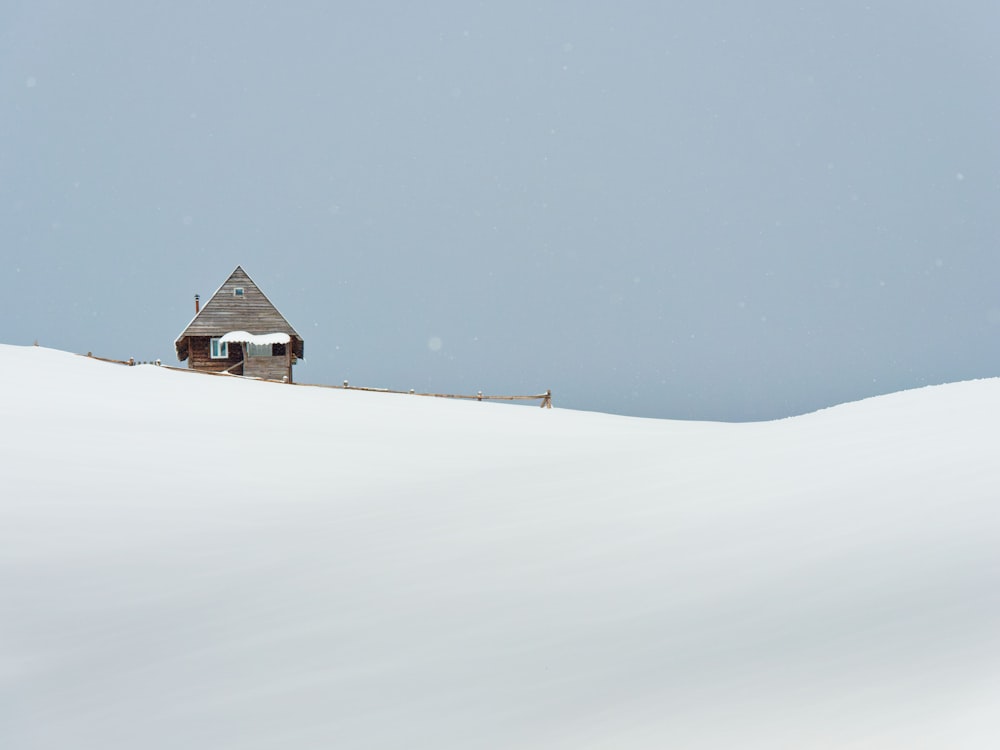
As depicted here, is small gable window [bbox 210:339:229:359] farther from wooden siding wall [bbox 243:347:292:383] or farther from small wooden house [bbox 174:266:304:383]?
wooden siding wall [bbox 243:347:292:383]

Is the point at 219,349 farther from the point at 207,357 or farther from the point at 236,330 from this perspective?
the point at 236,330

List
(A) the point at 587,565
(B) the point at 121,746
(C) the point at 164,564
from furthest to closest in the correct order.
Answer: (C) the point at 164,564 → (A) the point at 587,565 → (B) the point at 121,746

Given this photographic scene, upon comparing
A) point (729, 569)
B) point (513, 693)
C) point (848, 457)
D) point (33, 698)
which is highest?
point (848, 457)

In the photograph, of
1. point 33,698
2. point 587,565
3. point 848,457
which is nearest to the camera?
point 33,698

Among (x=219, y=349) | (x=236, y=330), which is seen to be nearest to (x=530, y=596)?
(x=236, y=330)

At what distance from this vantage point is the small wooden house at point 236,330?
34188 millimetres

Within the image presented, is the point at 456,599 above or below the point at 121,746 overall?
above

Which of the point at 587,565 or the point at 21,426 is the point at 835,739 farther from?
the point at 21,426

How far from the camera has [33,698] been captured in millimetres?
4379

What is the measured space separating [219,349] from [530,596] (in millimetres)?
32132

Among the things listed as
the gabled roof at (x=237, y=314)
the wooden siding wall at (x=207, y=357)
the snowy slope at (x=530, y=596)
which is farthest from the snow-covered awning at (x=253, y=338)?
the snowy slope at (x=530, y=596)

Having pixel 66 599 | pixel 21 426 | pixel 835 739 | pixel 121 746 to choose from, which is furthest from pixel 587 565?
pixel 21 426

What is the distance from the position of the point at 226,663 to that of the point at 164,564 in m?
2.36

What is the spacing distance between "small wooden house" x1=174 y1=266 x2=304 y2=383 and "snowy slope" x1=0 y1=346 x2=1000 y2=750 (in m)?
25.0
